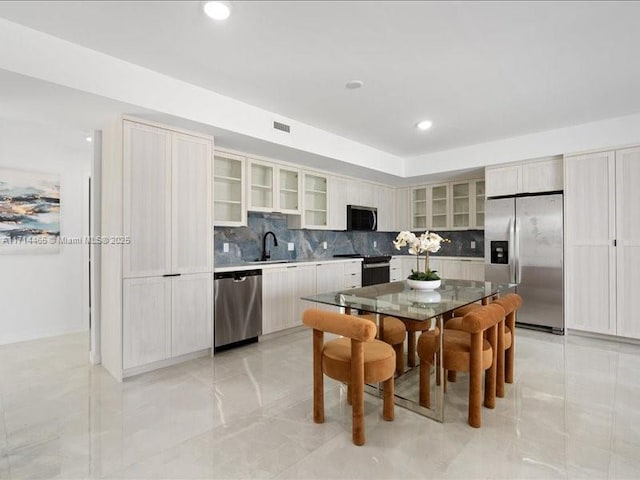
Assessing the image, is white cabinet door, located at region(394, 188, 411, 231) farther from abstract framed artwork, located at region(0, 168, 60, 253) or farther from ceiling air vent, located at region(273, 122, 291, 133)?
abstract framed artwork, located at region(0, 168, 60, 253)

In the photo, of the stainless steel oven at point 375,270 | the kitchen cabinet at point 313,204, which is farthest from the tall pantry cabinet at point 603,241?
the kitchen cabinet at point 313,204

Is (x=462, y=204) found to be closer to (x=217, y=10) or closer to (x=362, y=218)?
(x=362, y=218)

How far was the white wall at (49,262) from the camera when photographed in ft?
12.9

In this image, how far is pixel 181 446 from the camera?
2.03m

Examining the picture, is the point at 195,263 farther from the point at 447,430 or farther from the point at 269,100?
the point at 447,430

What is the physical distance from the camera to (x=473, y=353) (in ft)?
7.27

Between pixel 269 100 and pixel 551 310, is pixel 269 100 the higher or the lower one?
the higher one

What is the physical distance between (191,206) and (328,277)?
2155 millimetres

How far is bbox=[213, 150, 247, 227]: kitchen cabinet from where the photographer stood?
409 centimetres

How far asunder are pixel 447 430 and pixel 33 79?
11.7 ft

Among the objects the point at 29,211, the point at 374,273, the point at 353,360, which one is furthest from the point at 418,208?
the point at 29,211

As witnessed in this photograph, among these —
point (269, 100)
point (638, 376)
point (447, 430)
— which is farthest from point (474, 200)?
point (447, 430)

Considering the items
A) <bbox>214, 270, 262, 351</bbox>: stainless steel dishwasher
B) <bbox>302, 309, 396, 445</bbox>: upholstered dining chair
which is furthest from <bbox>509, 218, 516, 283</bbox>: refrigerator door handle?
<bbox>214, 270, 262, 351</bbox>: stainless steel dishwasher

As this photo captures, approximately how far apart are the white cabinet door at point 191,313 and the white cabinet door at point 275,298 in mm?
677
